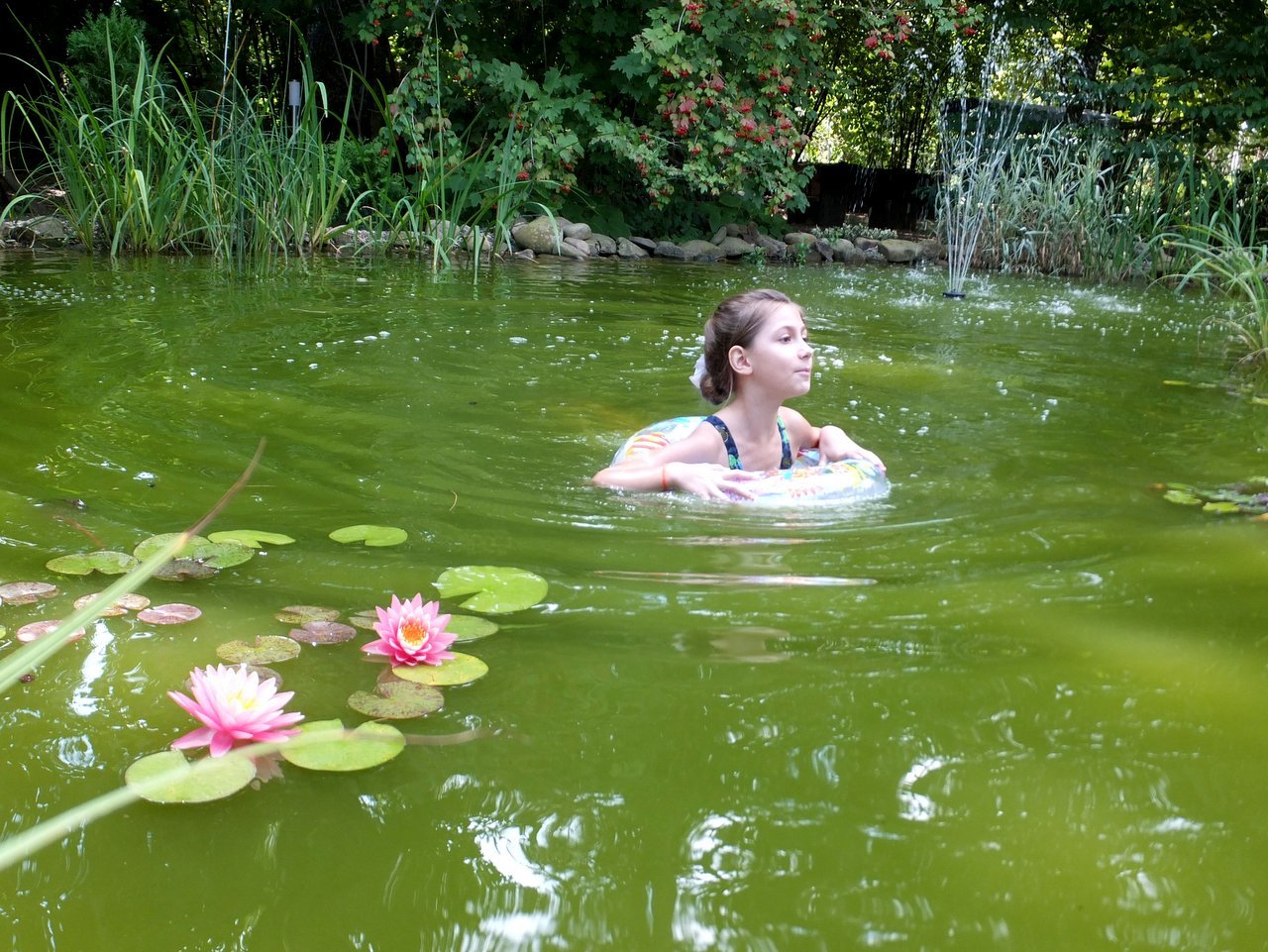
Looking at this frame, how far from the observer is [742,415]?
4.22 metres

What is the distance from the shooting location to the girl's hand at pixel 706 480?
360 centimetres

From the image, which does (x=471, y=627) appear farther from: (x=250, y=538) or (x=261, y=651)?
(x=250, y=538)

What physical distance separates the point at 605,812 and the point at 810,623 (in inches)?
33.4

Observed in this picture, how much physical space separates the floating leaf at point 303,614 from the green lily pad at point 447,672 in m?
0.34

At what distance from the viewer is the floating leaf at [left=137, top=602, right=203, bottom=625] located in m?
2.19

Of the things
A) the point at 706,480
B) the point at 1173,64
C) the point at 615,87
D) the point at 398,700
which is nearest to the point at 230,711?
the point at 398,700

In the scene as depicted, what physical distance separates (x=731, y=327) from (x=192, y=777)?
2.82m

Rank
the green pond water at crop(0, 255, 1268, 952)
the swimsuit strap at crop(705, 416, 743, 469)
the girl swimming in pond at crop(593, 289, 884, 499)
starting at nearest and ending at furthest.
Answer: the green pond water at crop(0, 255, 1268, 952)
the girl swimming in pond at crop(593, 289, 884, 499)
the swimsuit strap at crop(705, 416, 743, 469)

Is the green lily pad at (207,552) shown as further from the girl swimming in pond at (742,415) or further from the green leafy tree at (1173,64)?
the green leafy tree at (1173,64)

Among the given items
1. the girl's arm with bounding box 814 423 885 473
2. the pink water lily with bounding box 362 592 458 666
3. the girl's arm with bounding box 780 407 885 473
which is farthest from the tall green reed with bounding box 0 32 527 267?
the pink water lily with bounding box 362 592 458 666

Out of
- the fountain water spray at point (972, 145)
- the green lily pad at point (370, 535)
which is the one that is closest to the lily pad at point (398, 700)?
the green lily pad at point (370, 535)

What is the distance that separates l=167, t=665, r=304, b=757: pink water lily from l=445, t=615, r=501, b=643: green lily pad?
508mm

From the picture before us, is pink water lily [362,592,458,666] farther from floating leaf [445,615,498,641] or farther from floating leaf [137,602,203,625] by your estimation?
floating leaf [137,602,203,625]

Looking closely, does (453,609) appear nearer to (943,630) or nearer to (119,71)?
(943,630)
